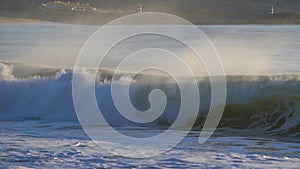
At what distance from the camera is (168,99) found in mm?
15969

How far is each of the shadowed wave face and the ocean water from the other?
18 millimetres

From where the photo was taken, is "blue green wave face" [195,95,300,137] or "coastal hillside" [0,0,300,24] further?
"coastal hillside" [0,0,300,24]

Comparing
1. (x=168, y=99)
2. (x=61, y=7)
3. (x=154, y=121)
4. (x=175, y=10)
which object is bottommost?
(x=154, y=121)

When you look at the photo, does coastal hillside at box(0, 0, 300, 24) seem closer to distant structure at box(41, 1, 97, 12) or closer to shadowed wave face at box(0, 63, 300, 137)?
distant structure at box(41, 1, 97, 12)

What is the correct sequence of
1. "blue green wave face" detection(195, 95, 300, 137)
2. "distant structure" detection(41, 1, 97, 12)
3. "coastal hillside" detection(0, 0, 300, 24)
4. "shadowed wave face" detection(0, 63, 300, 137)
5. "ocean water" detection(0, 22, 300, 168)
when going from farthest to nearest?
"distant structure" detection(41, 1, 97, 12) → "coastal hillside" detection(0, 0, 300, 24) → "shadowed wave face" detection(0, 63, 300, 137) → "blue green wave face" detection(195, 95, 300, 137) → "ocean water" detection(0, 22, 300, 168)

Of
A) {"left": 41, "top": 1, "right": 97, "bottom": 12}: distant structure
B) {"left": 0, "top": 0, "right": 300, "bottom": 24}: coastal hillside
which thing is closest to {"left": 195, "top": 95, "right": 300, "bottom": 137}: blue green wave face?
{"left": 0, "top": 0, "right": 300, "bottom": 24}: coastal hillside

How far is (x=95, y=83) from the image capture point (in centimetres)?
1723

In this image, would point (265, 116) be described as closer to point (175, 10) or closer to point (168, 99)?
point (168, 99)

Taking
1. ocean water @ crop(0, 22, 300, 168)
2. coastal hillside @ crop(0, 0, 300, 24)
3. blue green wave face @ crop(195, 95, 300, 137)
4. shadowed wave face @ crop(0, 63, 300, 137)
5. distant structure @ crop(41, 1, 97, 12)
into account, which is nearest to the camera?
ocean water @ crop(0, 22, 300, 168)

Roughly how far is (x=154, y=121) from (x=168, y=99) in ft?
4.31

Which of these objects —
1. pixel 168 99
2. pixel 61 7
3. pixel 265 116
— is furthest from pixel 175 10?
pixel 265 116

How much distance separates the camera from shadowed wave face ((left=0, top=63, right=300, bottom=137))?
1448 centimetres

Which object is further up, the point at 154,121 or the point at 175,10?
the point at 175,10

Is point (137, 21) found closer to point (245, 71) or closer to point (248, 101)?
point (245, 71)
